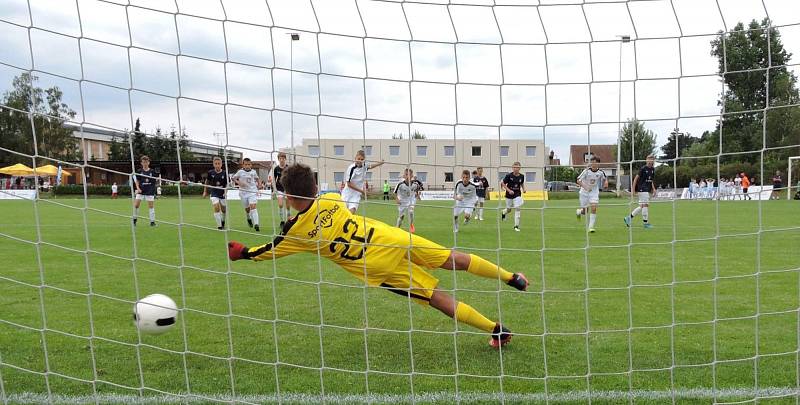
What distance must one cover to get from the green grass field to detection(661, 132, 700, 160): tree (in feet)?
1.39

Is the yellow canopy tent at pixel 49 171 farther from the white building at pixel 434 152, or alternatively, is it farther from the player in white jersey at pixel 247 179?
the white building at pixel 434 152

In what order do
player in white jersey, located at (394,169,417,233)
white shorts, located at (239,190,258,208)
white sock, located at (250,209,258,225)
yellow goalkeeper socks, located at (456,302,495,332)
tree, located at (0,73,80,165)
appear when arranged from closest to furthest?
1. tree, located at (0,73,80,165)
2. yellow goalkeeper socks, located at (456,302,495,332)
3. player in white jersey, located at (394,169,417,233)
4. white shorts, located at (239,190,258,208)
5. white sock, located at (250,209,258,225)

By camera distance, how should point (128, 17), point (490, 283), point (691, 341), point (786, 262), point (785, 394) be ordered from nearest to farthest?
point (785, 394) < point (128, 17) < point (691, 341) < point (490, 283) < point (786, 262)

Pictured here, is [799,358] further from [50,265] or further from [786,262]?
[50,265]

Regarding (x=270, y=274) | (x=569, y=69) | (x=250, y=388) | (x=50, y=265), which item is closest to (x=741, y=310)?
(x=569, y=69)

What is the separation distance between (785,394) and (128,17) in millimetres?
4415

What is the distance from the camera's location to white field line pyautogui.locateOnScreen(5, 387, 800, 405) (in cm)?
313

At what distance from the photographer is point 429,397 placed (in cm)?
317

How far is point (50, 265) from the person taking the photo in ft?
24.3

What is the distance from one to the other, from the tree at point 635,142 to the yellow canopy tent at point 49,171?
381 cm

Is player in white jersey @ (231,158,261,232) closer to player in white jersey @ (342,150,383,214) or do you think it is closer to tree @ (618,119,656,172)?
player in white jersey @ (342,150,383,214)

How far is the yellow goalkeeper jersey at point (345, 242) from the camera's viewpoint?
372 cm

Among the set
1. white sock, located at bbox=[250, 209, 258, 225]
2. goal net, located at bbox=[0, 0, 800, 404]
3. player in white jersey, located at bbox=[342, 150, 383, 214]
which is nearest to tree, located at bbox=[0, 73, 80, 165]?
goal net, located at bbox=[0, 0, 800, 404]

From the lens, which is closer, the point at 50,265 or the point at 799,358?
the point at 799,358
